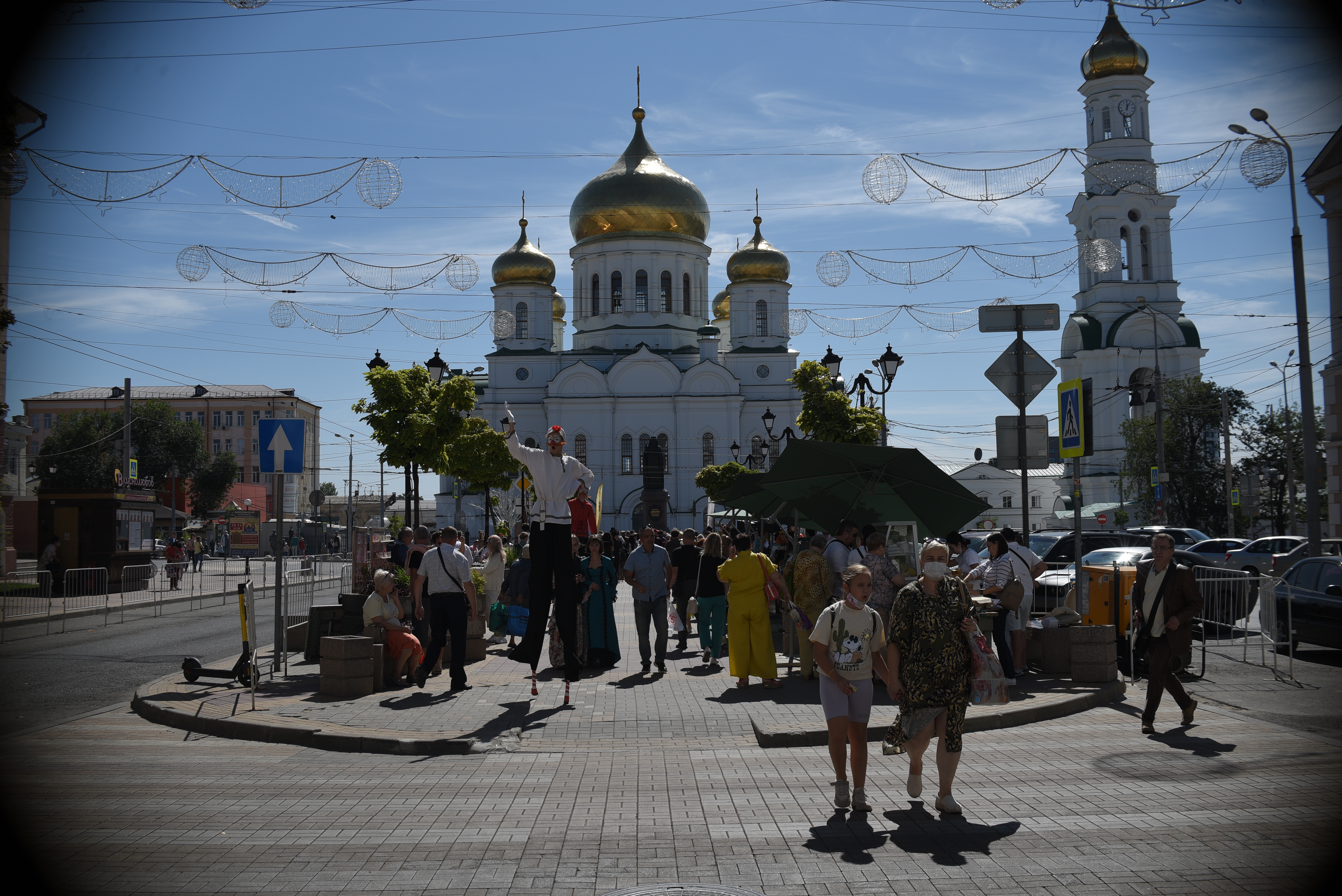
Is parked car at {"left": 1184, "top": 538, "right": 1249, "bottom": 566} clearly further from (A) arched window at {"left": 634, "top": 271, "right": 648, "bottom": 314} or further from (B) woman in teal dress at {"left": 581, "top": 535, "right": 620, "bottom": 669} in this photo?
(A) arched window at {"left": 634, "top": 271, "right": 648, "bottom": 314}

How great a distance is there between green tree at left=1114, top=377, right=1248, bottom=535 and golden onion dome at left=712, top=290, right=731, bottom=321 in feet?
114

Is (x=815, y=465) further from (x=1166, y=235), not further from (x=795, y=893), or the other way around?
(x=1166, y=235)

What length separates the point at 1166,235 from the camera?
63.0 m

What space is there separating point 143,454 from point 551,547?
258ft

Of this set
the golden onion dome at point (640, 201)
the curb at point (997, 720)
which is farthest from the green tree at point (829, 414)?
the golden onion dome at point (640, 201)

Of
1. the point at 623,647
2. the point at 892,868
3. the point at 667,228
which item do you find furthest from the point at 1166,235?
the point at 892,868

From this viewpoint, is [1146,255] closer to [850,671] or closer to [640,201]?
[640,201]

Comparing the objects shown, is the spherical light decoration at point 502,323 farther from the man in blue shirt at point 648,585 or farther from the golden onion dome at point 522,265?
the golden onion dome at point 522,265

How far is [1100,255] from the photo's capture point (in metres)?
19.4

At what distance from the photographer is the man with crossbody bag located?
1125 centimetres

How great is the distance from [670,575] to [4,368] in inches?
445

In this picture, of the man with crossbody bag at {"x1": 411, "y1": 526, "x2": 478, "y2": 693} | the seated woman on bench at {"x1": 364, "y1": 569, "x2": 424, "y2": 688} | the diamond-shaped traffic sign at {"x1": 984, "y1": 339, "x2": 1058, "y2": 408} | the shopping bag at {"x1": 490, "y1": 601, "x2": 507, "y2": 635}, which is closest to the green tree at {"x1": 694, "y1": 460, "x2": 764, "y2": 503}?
the shopping bag at {"x1": 490, "y1": 601, "x2": 507, "y2": 635}

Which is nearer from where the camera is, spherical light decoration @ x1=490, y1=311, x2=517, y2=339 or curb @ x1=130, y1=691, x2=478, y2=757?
curb @ x1=130, y1=691, x2=478, y2=757

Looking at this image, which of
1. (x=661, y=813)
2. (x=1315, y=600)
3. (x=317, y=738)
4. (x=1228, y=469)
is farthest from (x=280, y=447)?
(x=1228, y=469)
